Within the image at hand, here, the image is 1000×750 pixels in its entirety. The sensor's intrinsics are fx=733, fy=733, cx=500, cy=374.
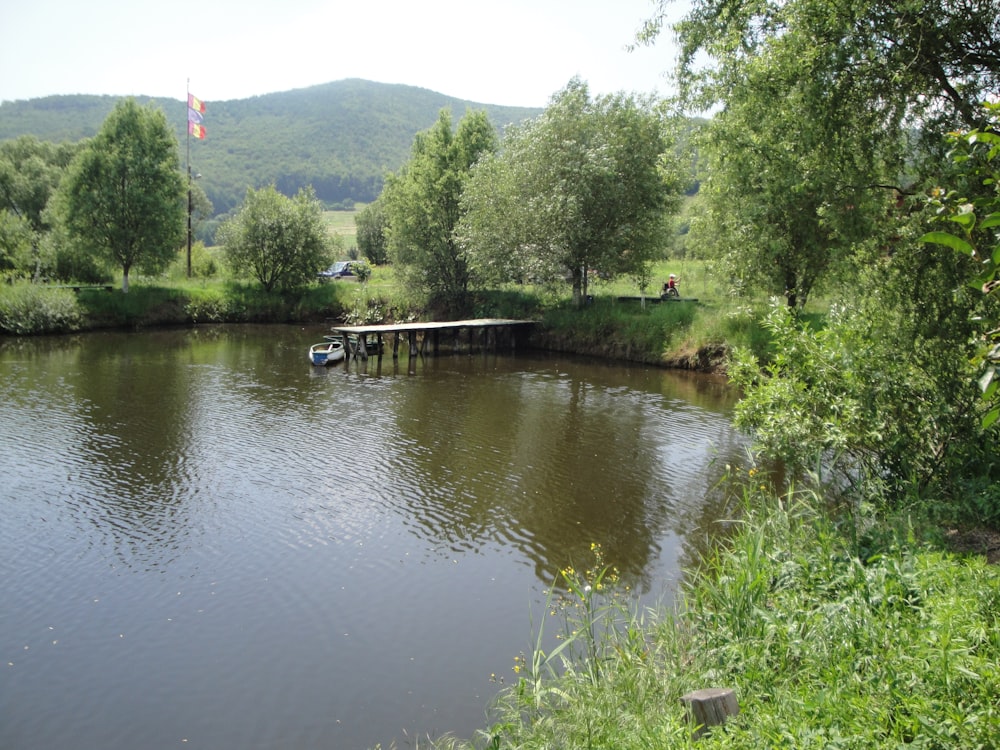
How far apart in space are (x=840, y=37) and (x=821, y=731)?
946cm

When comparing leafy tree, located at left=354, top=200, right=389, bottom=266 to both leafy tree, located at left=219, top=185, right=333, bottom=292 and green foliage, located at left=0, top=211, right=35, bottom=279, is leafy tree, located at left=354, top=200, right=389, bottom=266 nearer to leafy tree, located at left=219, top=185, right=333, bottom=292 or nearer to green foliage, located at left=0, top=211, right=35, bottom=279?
leafy tree, located at left=219, top=185, right=333, bottom=292

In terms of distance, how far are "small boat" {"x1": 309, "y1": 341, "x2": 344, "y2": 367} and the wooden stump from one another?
23.8m

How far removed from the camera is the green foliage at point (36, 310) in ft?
107

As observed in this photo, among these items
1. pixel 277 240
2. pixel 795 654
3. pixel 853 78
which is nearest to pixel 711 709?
pixel 795 654

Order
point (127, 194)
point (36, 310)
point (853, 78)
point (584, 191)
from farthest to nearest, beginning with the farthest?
1. point (127, 194)
2. point (36, 310)
3. point (584, 191)
4. point (853, 78)

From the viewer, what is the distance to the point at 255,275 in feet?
143

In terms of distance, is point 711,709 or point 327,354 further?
point 327,354

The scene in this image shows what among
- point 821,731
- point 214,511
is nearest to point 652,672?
point 821,731

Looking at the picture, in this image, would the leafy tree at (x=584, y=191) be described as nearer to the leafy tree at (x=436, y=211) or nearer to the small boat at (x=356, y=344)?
the leafy tree at (x=436, y=211)

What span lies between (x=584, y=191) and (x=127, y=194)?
24.1 m

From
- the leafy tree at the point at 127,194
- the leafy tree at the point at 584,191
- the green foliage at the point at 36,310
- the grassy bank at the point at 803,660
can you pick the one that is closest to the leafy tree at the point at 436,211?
the leafy tree at the point at 584,191

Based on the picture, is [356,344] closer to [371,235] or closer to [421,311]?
[421,311]

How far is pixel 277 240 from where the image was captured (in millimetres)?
41844

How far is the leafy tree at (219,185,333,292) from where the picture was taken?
41875 millimetres
